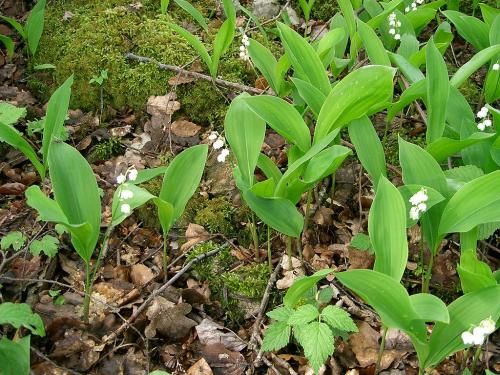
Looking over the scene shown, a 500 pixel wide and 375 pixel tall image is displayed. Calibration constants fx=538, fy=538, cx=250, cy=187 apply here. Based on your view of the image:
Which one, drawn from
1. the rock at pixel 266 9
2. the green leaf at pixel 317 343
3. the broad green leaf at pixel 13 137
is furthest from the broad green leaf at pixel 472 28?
the broad green leaf at pixel 13 137

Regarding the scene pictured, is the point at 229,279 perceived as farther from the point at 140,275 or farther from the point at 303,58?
the point at 303,58

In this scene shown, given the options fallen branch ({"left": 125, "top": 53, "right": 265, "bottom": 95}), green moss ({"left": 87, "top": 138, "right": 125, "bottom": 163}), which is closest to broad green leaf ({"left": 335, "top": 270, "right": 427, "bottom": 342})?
fallen branch ({"left": 125, "top": 53, "right": 265, "bottom": 95})

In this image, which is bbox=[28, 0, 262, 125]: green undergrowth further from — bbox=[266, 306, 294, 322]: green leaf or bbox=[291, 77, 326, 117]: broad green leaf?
bbox=[266, 306, 294, 322]: green leaf

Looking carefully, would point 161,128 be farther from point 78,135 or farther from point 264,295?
point 264,295

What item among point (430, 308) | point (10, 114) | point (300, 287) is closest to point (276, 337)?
point (300, 287)

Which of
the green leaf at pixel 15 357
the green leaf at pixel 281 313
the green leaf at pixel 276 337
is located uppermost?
the green leaf at pixel 281 313

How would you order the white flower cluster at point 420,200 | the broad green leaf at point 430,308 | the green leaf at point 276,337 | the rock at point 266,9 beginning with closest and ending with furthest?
the broad green leaf at point 430,308 < the white flower cluster at point 420,200 < the green leaf at point 276,337 < the rock at point 266,9

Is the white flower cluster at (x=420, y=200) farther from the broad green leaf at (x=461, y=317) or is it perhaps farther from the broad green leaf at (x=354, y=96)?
the broad green leaf at (x=354, y=96)
